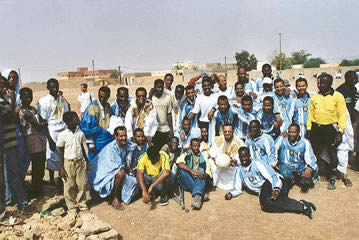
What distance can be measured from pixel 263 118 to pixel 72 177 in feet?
11.8

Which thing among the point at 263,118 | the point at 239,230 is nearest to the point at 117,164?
the point at 239,230

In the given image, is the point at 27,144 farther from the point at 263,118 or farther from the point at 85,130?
the point at 263,118

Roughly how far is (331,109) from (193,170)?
2.66m

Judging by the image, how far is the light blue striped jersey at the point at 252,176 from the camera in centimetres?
541

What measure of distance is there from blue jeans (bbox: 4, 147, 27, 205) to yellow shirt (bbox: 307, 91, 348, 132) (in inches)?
199

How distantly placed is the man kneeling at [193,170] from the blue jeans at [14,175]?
8.28 feet

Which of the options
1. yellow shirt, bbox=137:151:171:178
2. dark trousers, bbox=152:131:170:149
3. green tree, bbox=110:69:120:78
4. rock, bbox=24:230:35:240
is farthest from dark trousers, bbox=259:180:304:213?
green tree, bbox=110:69:120:78

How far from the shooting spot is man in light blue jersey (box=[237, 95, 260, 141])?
249 inches

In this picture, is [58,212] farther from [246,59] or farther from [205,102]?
[246,59]

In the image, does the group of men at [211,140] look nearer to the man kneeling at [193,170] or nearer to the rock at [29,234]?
the man kneeling at [193,170]

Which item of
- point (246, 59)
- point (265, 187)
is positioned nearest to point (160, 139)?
point (265, 187)

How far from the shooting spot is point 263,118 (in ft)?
20.9

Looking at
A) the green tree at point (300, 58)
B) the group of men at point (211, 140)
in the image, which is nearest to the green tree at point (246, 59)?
the green tree at point (300, 58)

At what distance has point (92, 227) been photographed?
4418 mm
